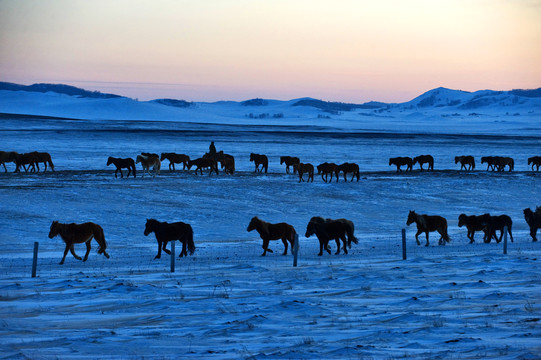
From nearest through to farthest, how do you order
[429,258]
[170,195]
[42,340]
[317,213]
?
[42,340] → [429,258] → [317,213] → [170,195]

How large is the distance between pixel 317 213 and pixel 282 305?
53.1ft

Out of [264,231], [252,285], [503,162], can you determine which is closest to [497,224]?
[264,231]

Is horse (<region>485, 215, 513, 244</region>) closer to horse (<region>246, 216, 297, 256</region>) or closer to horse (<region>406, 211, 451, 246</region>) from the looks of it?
horse (<region>406, 211, 451, 246</region>)

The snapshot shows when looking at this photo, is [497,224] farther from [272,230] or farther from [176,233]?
[176,233]

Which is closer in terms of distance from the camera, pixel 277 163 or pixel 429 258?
pixel 429 258

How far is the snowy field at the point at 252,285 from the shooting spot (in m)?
8.24

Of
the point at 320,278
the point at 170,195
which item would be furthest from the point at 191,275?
the point at 170,195

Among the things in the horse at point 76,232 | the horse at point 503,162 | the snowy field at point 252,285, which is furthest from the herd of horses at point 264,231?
the horse at point 503,162

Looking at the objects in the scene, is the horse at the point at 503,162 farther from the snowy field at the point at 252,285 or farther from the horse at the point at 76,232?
the horse at the point at 76,232

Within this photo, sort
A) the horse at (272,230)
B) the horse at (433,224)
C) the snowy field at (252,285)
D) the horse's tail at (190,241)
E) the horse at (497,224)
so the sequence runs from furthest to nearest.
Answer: the horse at (497,224)
the horse at (433,224)
the horse at (272,230)
the horse's tail at (190,241)
the snowy field at (252,285)

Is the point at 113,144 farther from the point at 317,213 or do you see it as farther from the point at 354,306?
the point at 354,306

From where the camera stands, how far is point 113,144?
63750mm

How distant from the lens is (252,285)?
12.5 meters

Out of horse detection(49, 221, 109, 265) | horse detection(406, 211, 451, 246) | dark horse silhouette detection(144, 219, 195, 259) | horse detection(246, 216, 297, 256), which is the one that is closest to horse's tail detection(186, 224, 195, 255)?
dark horse silhouette detection(144, 219, 195, 259)
